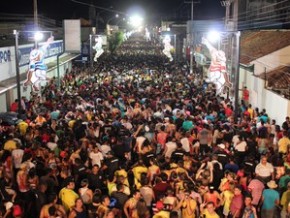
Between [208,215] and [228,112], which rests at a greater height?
[208,215]

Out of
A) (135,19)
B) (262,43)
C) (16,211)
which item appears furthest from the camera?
(135,19)

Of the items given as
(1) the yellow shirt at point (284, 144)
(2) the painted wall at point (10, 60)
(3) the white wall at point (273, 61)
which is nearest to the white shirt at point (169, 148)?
(1) the yellow shirt at point (284, 144)

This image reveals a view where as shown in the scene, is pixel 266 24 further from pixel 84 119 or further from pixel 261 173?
pixel 261 173

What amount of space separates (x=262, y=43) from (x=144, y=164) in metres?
15.5

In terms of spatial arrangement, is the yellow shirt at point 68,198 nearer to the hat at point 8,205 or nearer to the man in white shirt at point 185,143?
the hat at point 8,205

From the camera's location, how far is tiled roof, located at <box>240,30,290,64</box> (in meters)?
21.6

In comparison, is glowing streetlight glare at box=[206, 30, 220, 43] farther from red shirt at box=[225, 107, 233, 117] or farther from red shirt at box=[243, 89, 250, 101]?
red shirt at box=[225, 107, 233, 117]

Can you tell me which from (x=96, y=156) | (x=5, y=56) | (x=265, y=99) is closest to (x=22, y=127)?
(x=96, y=156)

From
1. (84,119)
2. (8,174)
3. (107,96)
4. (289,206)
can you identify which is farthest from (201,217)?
(107,96)

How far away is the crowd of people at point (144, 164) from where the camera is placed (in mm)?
7930

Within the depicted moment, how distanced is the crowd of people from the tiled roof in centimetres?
635

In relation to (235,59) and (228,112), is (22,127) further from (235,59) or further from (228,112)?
(235,59)

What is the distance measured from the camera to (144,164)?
33.4 feet

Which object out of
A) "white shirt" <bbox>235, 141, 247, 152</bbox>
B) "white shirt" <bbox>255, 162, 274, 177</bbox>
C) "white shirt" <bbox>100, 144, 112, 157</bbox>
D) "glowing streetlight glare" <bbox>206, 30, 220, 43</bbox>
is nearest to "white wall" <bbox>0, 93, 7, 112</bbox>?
"glowing streetlight glare" <bbox>206, 30, 220, 43</bbox>
